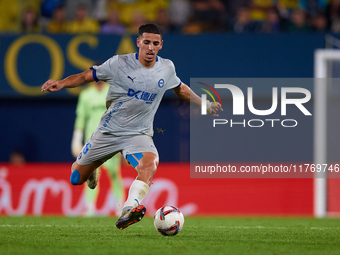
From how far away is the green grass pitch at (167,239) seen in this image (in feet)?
17.5

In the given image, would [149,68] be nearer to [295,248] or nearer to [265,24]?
[295,248]

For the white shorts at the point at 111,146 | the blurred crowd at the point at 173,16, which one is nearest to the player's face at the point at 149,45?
the white shorts at the point at 111,146

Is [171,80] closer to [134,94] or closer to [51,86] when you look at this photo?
[134,94]

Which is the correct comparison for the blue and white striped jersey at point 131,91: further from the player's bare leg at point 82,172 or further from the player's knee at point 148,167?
the player's bare leg at point 82,172

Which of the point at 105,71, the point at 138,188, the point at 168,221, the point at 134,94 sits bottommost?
the point at 168,221

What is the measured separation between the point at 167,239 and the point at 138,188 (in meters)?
0.60

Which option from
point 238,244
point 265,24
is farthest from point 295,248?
point 265,24

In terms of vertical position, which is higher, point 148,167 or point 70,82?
point 70,82

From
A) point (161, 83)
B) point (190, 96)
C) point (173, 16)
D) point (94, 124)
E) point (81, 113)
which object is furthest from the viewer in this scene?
point (173, 16)

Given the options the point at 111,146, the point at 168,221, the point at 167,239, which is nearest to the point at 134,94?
the point at 111,146

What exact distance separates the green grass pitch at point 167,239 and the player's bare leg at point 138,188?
0.23m

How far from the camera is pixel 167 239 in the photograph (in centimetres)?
622

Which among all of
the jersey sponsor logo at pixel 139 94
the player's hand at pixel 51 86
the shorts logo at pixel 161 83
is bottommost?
the jersey sponsor logo at pixel 139 94

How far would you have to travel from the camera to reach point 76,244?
18.8 feet
